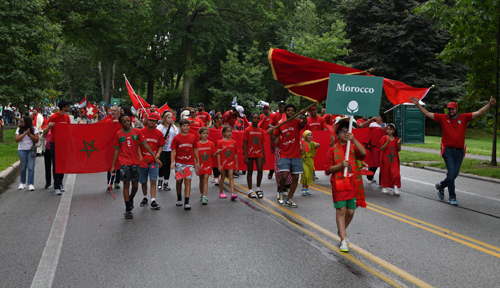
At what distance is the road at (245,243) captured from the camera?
4.64 meters

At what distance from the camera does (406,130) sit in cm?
2502

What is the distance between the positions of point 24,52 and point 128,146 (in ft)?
45.1

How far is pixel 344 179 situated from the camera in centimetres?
545

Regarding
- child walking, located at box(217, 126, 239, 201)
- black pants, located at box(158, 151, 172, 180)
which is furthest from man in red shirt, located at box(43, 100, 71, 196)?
child walking, located at box(217, 126, 239, 201)

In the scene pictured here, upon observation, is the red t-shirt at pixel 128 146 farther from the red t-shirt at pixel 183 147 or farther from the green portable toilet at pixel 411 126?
the green portable toilet at pixel 411 126

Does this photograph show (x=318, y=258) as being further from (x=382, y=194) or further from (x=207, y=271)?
(x=382, y=194)

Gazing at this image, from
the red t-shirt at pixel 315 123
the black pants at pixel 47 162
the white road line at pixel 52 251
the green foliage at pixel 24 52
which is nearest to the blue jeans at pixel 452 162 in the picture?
the red t-shirt at pixel 315 123

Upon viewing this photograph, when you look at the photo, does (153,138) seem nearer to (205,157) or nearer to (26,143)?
(205,157)

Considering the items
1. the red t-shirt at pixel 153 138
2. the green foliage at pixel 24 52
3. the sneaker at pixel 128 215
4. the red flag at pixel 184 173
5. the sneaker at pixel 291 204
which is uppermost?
the green foliage at pixel 24 52

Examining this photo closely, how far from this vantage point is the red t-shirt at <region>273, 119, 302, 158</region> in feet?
27.5

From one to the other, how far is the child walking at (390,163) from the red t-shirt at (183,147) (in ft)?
14.6

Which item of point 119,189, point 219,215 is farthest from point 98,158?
point 219,215

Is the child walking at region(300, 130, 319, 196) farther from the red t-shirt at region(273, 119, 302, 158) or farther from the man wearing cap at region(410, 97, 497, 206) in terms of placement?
the man wearing cap at region(410, 97, 497, 206)

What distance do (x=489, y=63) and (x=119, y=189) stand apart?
41.4 feet
